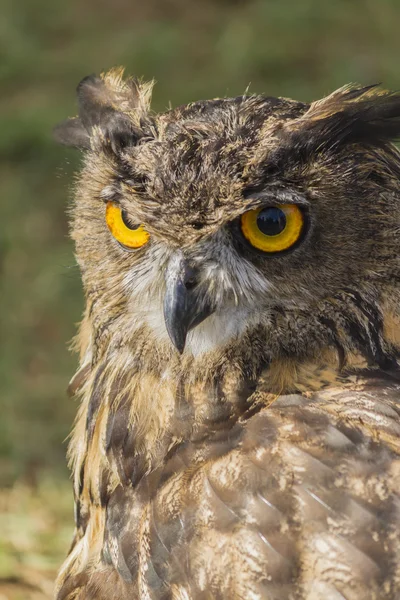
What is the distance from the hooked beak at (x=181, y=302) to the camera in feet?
6.49

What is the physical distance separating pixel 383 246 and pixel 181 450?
62 centimetres

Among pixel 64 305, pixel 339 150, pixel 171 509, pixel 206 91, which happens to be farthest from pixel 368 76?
pixel 171 509

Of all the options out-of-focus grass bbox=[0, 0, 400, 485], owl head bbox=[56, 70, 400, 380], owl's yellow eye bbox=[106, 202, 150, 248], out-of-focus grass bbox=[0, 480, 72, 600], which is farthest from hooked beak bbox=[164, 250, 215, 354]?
out-of-focus grass bbox=[0, 0, 400, 485]

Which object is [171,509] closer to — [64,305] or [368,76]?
[64,305]

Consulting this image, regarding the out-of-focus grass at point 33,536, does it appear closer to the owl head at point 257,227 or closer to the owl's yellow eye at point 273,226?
the owl head at point 257,227

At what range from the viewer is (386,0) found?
7.38 metres

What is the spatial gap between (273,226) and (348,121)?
12.0 inches

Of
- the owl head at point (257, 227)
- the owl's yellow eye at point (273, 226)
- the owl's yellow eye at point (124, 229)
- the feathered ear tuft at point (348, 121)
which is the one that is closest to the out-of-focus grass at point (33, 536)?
the owl head at point (257, 227)

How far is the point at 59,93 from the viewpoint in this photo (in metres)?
6.41

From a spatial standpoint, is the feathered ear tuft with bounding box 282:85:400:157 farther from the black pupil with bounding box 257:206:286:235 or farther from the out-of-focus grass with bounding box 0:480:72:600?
the out-of-focus grass with bounding box 0:480:72:600

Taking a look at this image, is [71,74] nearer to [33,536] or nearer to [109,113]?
[33,536]

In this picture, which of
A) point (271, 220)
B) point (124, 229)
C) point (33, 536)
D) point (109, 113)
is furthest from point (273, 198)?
point (33, 536)

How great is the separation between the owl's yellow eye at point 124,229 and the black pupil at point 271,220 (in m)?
0.26

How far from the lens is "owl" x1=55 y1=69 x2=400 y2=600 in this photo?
1839 mm
